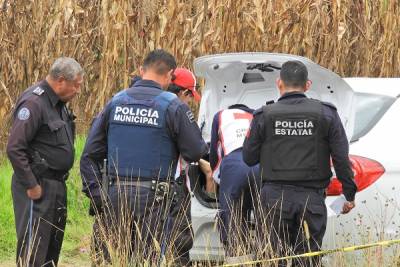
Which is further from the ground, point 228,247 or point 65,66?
point 65,66

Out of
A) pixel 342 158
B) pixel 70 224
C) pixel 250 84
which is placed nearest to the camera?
pixel 342 158

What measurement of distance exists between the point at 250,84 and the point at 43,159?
60.1 inches

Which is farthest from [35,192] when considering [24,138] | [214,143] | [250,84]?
[250,84]

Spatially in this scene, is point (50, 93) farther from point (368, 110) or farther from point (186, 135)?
point (368, 110)

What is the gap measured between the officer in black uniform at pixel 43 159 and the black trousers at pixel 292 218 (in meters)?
1.43

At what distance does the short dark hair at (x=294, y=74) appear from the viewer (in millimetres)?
5852

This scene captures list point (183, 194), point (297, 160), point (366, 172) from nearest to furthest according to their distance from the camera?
point (297, 160) < point (366, 172) < point (183, 194)

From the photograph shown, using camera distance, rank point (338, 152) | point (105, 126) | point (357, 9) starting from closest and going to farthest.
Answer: point (338, 152)
point (105, 126)
point (357, 9)

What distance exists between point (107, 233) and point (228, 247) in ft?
2.47

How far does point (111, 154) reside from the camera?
6082mm

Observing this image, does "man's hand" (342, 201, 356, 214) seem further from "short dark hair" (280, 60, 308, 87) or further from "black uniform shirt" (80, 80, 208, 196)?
"black uniform shirt" (80, 80, 208, 196)

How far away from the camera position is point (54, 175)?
21.2 ft

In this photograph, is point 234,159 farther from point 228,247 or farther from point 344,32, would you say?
point 344,32

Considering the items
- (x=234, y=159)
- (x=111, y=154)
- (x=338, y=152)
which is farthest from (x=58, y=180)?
(x=338, y=152)
